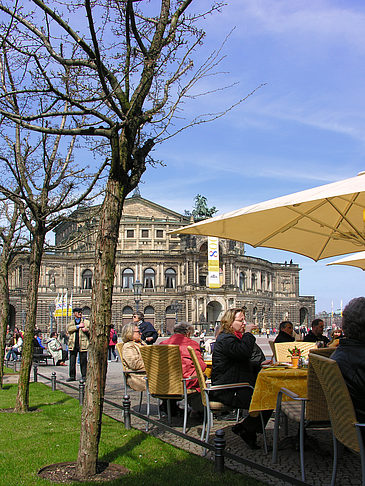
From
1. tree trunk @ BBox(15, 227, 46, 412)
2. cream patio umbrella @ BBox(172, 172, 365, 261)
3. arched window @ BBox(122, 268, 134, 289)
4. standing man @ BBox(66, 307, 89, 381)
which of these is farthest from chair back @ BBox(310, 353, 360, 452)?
arched window @ BBox(122, 268, 134, 289)

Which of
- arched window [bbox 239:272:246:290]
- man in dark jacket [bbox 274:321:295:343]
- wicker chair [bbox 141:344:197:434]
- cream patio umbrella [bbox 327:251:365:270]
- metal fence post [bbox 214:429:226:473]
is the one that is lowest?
metal fence post [bbox 214:429:226:473]

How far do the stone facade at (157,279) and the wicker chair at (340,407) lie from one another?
6035cm

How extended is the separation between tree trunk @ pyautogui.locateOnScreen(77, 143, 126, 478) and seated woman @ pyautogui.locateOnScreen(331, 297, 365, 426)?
232 centimetres

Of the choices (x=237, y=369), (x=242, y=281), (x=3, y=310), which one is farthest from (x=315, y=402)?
(x=242, y=281)

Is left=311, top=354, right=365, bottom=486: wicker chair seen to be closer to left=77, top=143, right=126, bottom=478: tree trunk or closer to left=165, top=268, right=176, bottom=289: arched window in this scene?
left=77, top=143, right=126, bottom=478: tree trunk

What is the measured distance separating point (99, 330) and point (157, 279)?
63.9 meters

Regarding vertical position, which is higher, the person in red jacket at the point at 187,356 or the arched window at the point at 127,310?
the arched window at the point at 127,310

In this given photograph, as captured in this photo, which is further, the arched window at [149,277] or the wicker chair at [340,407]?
the arched window at [149,277]

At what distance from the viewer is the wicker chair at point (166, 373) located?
6.46 m

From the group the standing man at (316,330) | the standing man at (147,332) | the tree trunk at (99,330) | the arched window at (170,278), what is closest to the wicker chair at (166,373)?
the tree trunk at (99,330)

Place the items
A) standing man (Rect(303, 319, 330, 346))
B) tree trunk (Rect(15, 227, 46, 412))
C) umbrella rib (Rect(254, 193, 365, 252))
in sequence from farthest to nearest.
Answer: standing man (Rect(303, 319, 330, 346)) < tree trunk (Rect(15, 227, 46, 412)) < umbrella rib (Rect(254, 193, 365, 252))

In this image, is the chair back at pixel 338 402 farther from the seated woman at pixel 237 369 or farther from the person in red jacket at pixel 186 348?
the person in red jacket at pixel 186 348

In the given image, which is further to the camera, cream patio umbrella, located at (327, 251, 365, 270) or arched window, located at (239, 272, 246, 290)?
arched window, located at (239, 272, 246, 290)

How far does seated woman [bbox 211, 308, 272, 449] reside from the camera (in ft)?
18.8
